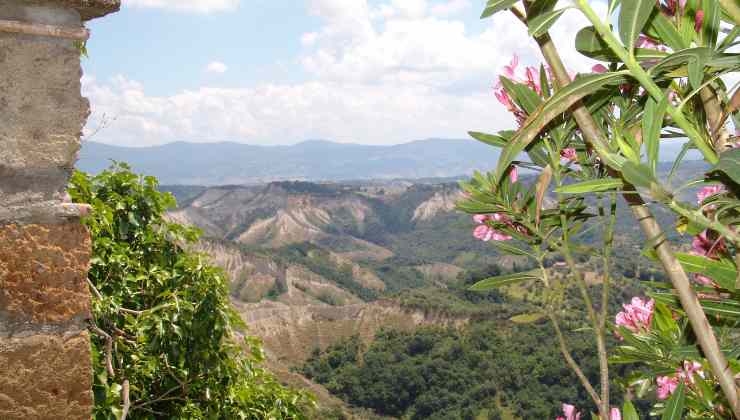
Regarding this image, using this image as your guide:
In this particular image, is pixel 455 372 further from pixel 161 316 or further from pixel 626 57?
pixel 626 57

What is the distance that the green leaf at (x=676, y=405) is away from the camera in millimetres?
899

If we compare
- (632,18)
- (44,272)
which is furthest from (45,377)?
(632,18)

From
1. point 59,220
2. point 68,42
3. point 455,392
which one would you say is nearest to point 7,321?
point 59,220

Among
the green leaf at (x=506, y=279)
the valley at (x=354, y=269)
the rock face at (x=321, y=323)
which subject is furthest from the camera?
the rock face at (x=321, y=323)

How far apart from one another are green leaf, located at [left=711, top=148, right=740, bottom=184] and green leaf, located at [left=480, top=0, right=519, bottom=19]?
1.11 ft

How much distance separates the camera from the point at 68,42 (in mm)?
1383

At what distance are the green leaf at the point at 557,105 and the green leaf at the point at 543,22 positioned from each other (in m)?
0.09

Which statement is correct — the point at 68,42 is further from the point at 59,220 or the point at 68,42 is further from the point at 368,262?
the point at 368,262

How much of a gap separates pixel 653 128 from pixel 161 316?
3.20m

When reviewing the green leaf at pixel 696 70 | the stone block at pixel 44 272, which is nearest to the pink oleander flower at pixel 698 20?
the green leaf at pixel 696 70

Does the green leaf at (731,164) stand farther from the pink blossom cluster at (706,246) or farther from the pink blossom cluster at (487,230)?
the pink blossom cluster at (487,230)

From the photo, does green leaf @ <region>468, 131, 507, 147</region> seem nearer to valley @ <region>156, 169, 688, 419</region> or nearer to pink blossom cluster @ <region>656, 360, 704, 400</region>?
valley @ <region>156, 169, 688, 419</region>

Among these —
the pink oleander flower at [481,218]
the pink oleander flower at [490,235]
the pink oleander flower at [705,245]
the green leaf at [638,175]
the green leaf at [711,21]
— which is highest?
the green leaf at [711,21]

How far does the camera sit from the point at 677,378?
1412 mm
